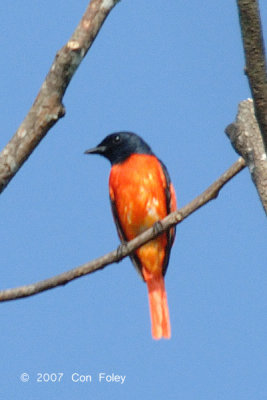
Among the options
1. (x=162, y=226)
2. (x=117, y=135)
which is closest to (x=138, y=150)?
(x=117, y=135)

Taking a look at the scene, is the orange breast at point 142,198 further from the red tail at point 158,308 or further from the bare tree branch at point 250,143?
the bare tree branch at point 250,143

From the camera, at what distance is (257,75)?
10.4ft

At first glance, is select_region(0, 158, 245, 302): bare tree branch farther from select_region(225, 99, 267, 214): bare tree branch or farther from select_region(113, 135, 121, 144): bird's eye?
select_region(113, 135, 121, 144): bird's eye

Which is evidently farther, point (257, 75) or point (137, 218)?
point (137, 218)

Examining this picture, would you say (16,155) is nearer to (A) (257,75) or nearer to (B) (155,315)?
(A) (257,75)

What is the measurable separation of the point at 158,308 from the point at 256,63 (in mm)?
3996

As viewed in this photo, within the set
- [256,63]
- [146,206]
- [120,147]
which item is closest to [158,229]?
[256,63]

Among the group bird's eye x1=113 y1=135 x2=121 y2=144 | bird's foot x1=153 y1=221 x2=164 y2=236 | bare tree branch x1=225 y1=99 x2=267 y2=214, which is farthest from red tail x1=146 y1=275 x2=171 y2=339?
bare tree branch x1=225 y1=99 x2=267 y2=214

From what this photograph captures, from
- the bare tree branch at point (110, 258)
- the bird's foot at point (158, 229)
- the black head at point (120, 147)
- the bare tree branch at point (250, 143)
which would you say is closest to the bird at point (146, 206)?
the black head at point (120, 147)

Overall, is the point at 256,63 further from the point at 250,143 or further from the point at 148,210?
the point at 148,210

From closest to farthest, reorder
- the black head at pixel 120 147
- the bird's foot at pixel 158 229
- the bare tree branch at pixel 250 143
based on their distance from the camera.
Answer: the bare tree branch at pixel 250 143 → the bird's foot at pixel 158 229 → the black head at pixel 120 147

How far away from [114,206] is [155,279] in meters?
0.73

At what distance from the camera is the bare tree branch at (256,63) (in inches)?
123

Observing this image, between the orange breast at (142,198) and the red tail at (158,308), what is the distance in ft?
0.29
